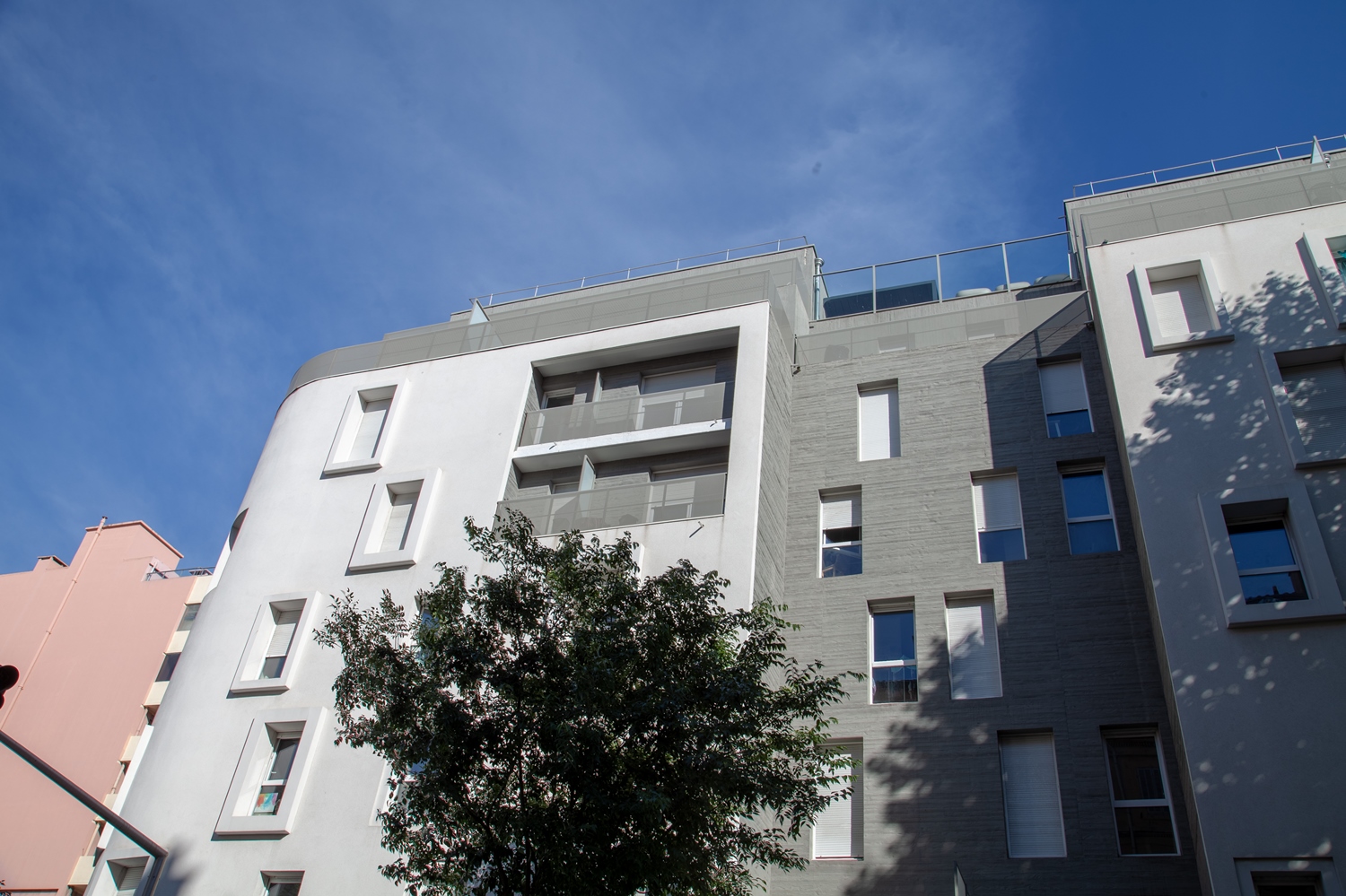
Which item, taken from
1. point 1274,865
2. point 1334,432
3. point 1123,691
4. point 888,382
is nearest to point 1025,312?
point 888,382

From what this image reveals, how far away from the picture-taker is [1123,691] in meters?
15.8

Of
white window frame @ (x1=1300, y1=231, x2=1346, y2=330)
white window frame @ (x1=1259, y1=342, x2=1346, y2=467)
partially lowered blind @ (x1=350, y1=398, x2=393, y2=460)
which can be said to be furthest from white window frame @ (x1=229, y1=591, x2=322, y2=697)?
white window frame @ (x1=1300, y1=231, x2=1346, y2=330)

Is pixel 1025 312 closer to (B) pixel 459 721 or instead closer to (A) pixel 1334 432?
(A) pixel 1334 432

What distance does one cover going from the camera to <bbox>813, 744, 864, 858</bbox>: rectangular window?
15906mm

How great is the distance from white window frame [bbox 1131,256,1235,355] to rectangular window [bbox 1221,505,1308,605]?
324 cm

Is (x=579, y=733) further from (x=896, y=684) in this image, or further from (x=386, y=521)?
(x=386, y=521)

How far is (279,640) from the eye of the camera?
20.8 m

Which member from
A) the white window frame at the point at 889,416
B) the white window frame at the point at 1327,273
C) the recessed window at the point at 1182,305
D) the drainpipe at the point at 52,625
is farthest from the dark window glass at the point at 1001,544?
the drainpipe at the point at 52,625

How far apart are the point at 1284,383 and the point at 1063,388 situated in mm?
4214

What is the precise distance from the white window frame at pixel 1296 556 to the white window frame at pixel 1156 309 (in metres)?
2.99

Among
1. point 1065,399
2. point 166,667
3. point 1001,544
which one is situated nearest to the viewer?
point 1001,544

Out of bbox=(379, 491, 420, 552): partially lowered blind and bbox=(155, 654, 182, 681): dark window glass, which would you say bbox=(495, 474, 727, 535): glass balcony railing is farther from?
bbox=(155, 654, 182, 681): dark window glass

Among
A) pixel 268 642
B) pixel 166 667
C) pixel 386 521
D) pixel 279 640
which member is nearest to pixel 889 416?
pixel 386 521

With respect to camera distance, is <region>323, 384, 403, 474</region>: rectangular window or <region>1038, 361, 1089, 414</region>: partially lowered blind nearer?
<region>1038, 361, 1089, 414</region>: partially lowered blind
